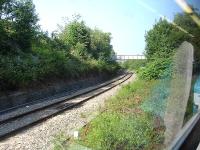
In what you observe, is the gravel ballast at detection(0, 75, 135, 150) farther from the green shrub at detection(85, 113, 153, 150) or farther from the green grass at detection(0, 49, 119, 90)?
the green grass at detection(0, 49, 119, 90)

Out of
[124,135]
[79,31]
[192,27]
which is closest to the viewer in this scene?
[124,135]

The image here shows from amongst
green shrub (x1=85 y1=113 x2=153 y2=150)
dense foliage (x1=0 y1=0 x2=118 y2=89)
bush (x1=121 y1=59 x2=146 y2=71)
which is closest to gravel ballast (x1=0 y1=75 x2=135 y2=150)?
bush (x1=121 y1=59 x2=146 y2=71)

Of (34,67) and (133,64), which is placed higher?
(133,64)

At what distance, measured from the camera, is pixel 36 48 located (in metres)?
12.7

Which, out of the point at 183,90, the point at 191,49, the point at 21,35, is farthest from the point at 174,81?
the point at 21,35

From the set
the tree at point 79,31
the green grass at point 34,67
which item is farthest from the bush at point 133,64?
the green grass at point 34,67

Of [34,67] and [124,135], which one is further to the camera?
[34,67]

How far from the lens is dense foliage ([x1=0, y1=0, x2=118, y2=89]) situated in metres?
7.41

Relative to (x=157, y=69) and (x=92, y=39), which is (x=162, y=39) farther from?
(x=92, y=39)

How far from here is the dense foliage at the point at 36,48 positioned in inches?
292

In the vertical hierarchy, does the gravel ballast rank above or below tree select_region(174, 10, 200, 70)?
below

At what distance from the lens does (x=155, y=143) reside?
12.1ft

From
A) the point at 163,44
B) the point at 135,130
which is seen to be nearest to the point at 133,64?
the point at 163,44

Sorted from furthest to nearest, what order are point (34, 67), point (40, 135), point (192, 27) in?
point (34, 67), point (40, 135), point (192, 27)
